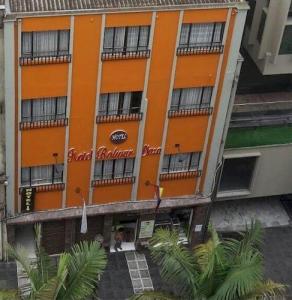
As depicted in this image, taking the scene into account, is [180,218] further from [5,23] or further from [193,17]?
[5,23]

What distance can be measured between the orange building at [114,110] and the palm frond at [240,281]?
52.0 ft

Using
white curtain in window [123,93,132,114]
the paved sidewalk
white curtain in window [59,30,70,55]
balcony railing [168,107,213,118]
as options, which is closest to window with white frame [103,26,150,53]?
white curtain in window [59,30,70,55]

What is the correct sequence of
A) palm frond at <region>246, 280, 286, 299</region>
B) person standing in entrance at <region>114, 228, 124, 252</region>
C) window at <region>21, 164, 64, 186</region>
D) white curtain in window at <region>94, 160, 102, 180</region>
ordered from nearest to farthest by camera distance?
palm frond at <region>246, 280, 286, 299</region> < window at <region>21, 164, 64, 186</region> < white curtain in window at <region>94, 160, 102, 180</region> < person standing in entrance at <region>114, 228, 124, 252</region>

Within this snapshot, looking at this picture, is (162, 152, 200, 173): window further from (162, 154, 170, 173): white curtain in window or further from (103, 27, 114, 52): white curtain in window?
(103, 27, 114, 52): white curtain in window

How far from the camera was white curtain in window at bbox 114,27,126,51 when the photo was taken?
42.3 meters

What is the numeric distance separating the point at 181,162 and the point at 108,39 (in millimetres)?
Result: 12272

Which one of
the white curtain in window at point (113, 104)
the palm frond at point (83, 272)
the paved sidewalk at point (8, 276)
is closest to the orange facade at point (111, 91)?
the white curtain in window at point (113, 104)

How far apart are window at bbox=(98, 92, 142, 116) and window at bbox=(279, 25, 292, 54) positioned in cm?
1229

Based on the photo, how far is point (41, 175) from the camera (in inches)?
1896

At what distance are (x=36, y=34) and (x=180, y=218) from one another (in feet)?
68.9

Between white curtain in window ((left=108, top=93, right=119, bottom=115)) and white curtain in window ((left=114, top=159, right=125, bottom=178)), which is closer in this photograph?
white curtain in window ((left=108, top=93, right=119, bottom=115))

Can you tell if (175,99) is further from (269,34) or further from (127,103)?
(269,34)

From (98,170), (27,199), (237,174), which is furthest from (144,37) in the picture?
(237,174)

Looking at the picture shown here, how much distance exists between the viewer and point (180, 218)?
55281 millimetres
